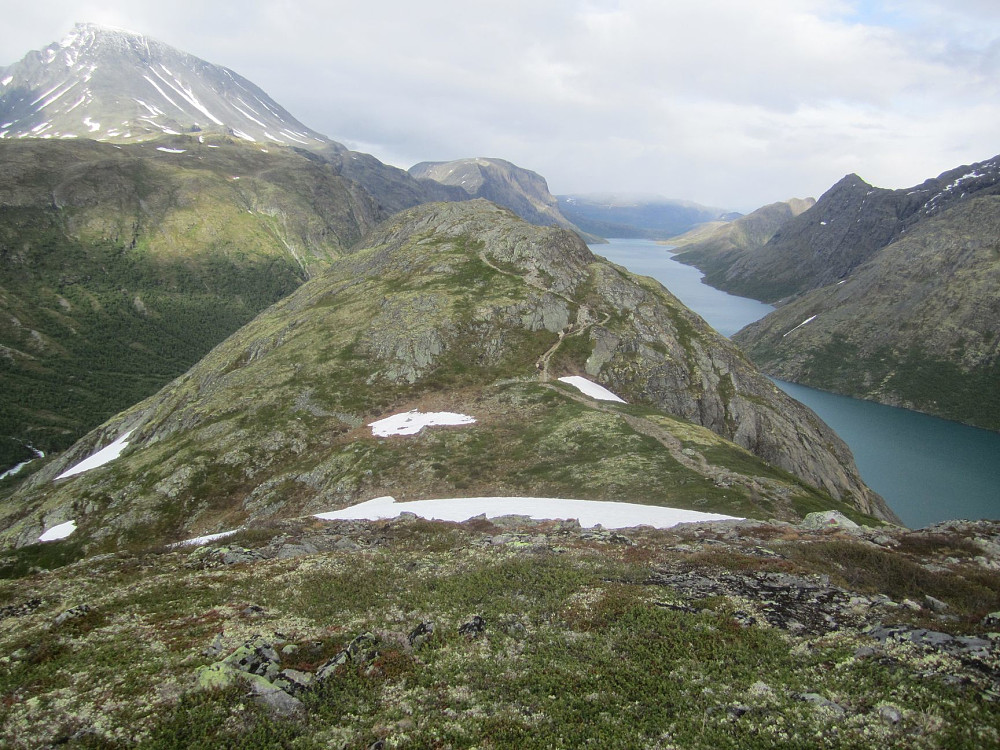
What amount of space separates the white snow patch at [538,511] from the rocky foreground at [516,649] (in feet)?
24.7

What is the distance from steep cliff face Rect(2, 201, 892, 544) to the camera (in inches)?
1909

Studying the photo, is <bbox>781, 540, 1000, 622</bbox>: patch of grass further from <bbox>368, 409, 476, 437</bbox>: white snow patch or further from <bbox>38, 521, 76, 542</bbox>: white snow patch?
<bbox>38, 521, 76, 542</bbox>: white snow patch

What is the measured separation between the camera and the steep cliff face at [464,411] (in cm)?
4850

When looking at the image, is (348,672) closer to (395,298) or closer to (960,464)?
(395,298)

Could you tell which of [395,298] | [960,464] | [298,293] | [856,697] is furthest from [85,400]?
[960,464]

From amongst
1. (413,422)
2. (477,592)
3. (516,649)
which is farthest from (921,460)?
(516,649)

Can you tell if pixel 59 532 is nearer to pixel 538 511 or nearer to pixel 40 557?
pixel 40 557

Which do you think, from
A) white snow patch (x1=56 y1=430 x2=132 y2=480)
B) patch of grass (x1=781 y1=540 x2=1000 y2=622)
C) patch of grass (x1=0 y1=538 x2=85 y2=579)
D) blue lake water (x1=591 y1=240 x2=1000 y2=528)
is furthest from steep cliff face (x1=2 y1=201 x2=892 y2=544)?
blue lake water (x1=591 y1=240 x2=1000 y2=528)

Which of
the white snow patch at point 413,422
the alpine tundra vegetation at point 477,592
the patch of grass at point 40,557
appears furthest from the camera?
the white snow patch at point 413,422

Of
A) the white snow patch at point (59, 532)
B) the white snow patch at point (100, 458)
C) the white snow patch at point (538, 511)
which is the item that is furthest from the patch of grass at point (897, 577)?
the white snow patch at point (100, 458)

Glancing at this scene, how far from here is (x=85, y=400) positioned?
18588cm

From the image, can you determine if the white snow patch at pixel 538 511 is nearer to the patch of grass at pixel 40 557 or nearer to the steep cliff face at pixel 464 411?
the steep cliff face at pixel 464 411

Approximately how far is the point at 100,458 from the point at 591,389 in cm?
8372

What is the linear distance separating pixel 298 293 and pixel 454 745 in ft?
414
